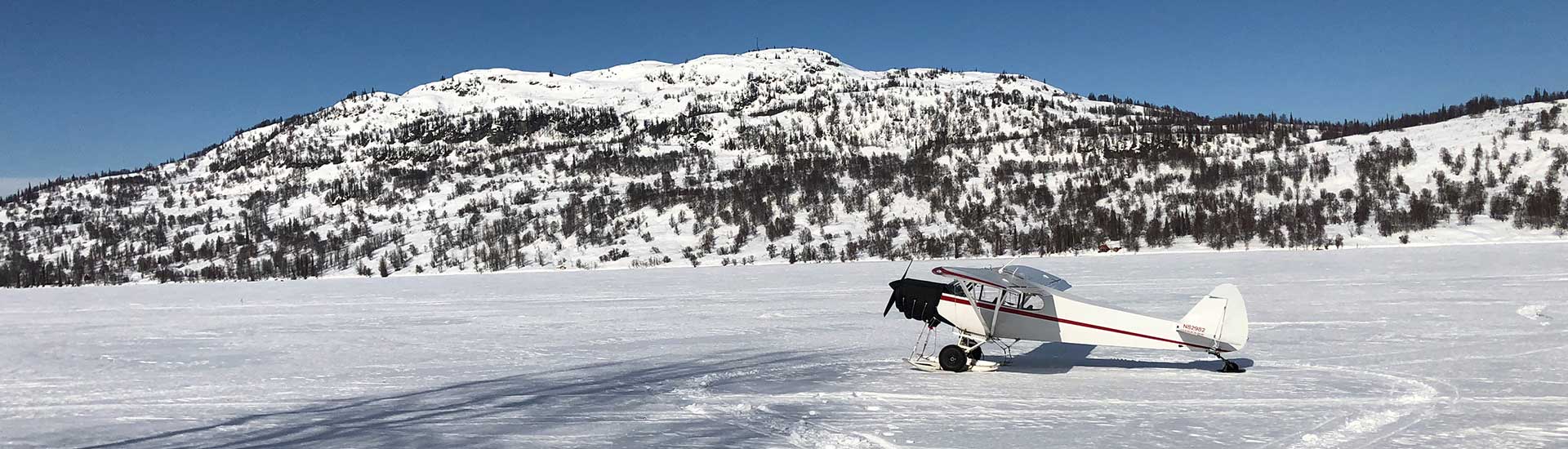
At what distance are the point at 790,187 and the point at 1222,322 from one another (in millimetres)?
59690

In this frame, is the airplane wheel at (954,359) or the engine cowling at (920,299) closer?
the airplane wheel at (954,359)

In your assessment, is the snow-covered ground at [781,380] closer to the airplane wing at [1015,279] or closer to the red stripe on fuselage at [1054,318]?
the red stripe on fuselage at [1054,318]

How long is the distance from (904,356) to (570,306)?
39.9 feet

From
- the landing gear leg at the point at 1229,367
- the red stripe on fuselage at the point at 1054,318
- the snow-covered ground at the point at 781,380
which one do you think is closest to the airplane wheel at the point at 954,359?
the snow-covered ground at the point at 781,380

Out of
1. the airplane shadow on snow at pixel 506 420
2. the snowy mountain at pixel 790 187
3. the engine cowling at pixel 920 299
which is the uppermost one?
the snowy mountain at pixel 790 187

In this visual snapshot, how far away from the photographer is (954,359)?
10422 mm

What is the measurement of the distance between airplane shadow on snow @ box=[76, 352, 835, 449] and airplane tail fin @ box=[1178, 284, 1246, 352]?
4424 mm

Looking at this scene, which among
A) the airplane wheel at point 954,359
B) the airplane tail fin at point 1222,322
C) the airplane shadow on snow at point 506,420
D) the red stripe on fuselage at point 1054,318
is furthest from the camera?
the airplane wheel at point 954,359

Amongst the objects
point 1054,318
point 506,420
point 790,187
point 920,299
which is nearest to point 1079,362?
point 1054,318

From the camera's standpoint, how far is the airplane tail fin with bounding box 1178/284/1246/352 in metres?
9.72

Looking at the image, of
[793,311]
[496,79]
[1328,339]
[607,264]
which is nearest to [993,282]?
[1328,339]

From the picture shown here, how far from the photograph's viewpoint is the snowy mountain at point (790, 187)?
49.4 m

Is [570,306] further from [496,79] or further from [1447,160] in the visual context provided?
[496,79]

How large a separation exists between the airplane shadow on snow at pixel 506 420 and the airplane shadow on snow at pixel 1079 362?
2778 millimetres
